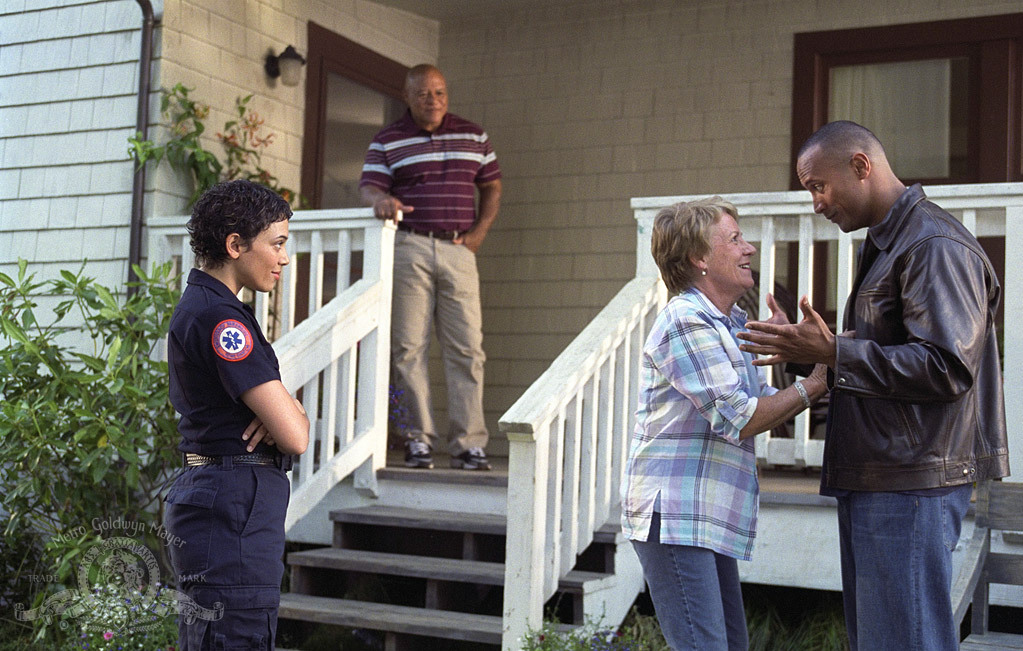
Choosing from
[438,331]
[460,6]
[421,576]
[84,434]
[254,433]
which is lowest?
[421,576]

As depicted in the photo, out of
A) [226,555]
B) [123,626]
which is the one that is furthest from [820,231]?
[123,626]

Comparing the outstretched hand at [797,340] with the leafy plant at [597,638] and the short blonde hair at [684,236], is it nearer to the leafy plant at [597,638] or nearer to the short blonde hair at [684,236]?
the short blonde hair at [684,236]

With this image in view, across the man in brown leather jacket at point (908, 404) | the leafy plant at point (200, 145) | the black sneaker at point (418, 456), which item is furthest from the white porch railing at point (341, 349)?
the man in brown leather jacket at point (908, 404)

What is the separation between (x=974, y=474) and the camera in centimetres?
229

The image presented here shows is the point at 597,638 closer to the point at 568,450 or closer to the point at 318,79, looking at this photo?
the point at 568,450

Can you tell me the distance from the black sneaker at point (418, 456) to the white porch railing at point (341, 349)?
0.40 ft

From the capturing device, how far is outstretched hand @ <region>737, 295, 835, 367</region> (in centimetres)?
225

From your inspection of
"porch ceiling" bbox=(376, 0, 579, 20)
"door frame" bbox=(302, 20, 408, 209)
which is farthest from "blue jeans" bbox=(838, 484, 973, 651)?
"porch ceiling" bbox=(376, 0, 579, 20)

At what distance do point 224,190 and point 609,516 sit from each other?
2.36 m

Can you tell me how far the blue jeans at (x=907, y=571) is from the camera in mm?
2242

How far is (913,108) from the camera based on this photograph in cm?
645

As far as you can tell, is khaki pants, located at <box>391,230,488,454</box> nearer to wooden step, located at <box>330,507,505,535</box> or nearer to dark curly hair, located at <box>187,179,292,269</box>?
wooden step, located at <box>330,507,505,535</box>

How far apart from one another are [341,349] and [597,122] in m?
3.03

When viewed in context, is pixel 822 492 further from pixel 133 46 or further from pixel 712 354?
pixel 133 46
